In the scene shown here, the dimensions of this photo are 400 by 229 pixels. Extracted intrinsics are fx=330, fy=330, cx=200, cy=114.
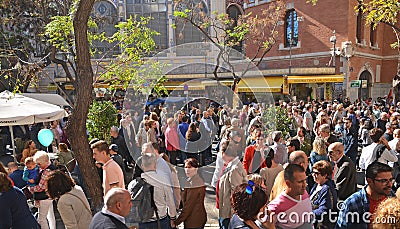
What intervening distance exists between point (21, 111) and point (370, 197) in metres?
7.30

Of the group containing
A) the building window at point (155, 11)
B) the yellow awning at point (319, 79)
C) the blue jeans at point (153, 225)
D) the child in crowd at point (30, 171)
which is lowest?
the blue jeans at point (153, 225)

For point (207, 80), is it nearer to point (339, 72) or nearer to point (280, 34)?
point (339, 72)

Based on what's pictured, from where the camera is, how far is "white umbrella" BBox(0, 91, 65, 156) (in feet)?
23.9

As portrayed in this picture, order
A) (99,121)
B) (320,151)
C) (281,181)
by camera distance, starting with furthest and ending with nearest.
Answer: (99,121) → (320,151) → (281,181)

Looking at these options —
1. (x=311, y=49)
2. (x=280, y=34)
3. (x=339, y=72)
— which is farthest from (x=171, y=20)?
(x=339, y=72)

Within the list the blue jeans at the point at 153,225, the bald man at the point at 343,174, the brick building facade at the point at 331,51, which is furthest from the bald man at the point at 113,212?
the brick building facade at the point at 331,51

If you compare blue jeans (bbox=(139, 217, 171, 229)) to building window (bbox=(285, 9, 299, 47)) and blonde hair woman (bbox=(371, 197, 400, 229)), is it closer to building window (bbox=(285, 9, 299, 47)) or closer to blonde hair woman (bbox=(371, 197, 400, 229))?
blonde hair woman (bbox=(371, 197, 400, 229))

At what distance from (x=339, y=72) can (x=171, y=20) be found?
580 inches

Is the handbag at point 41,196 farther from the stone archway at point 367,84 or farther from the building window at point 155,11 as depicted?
the building window at point 155,11

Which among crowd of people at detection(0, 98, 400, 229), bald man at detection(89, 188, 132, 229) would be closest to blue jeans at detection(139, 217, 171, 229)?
crowd of people at detection(0, 98, 400, 229)

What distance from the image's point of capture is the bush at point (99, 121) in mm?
9258

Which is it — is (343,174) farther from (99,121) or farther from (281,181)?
(99,121)

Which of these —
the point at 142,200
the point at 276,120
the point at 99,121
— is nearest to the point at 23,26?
the point at 99,121

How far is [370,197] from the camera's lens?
10.5 ft
